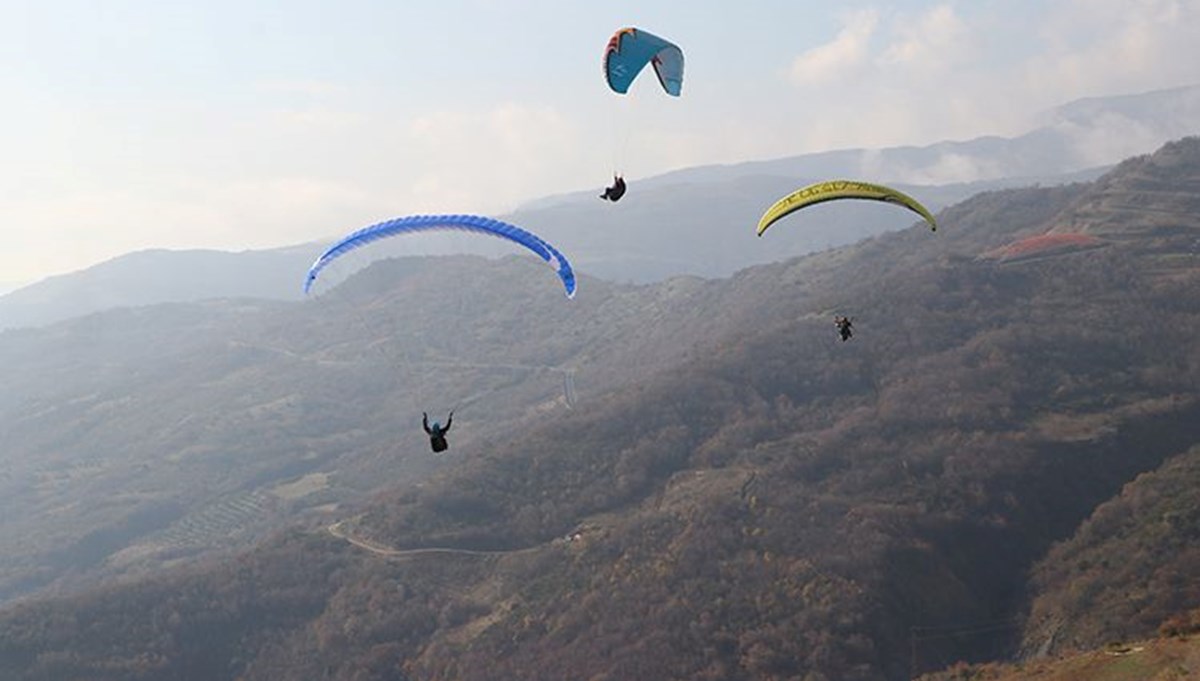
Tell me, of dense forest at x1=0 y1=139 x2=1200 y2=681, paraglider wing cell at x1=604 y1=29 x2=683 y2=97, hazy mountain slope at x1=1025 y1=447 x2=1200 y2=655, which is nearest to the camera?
paraglider wing cell at x1=604 y1=29 x2=683 y2=97

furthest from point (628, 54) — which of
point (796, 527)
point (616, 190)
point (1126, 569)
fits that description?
point (796, 527)

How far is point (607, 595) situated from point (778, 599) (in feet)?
40.8

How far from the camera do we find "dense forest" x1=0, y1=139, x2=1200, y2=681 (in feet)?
186

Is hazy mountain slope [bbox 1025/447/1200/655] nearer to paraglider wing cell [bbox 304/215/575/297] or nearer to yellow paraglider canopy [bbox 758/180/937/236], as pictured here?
yellow paraglider canopy [bbox 758/180/937/236]

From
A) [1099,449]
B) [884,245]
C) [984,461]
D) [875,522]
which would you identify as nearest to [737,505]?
[875,522]

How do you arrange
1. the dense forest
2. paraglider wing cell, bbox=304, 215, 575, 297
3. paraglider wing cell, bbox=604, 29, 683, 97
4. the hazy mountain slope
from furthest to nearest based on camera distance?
the dense forest
the hazy mountain slope
paraglider wing cell, bbox=604, 29, 683, 97
paraglider wing cell, bbox=304, 215, 575, 297

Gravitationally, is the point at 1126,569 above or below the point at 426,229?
below

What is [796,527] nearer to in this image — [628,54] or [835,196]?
[835,196]

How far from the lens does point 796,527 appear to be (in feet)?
229

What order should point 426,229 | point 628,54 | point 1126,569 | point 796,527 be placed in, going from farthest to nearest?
point 796,527 → point 1126,569 → point 628,54 → point 426,229

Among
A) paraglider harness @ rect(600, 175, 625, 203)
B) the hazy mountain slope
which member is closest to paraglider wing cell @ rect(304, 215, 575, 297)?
paraglider harness @ rect(600, 175, 625, 203)

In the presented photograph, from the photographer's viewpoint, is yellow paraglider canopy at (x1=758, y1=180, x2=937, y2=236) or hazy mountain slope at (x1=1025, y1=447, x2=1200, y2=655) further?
hazy mountain slope at (x1=1025, y1=447, x2=1200, y2=655)

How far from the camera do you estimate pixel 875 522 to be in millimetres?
66000

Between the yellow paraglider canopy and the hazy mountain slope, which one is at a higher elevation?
the yellow paraglider canopy
